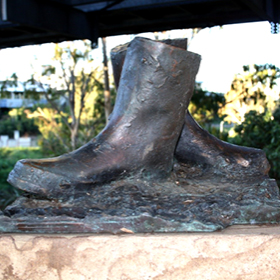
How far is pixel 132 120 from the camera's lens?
6.88 feet

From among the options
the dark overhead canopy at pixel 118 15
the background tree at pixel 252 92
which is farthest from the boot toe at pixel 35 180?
the background tree at pixel 252 92

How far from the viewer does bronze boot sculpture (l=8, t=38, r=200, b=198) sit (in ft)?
6.60

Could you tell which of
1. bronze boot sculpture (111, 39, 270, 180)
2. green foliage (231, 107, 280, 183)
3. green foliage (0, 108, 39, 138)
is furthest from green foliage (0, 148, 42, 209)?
green foliage (0, 108, 39, 138)

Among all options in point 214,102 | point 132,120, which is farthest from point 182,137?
point 214,102

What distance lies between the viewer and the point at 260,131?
5613mm

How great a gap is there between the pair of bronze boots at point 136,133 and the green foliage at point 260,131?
3.39m

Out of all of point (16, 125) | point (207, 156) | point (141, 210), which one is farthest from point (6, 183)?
point (16, 125)

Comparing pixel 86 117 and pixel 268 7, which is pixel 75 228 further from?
pixel 86 117

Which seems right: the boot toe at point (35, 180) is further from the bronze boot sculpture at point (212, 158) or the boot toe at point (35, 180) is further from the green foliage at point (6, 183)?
the green foliage at point (6, 183)

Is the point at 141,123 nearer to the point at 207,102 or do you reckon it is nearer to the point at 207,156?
the point at 207,156

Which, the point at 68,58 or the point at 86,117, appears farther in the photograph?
the point at 86,117

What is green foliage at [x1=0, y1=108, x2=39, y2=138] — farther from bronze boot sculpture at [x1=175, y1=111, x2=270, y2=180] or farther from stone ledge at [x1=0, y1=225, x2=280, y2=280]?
stone ledge at [x1=0, y1=225, x2=280, y2=280]

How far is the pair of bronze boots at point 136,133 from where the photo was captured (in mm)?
1948

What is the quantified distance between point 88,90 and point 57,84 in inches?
27.4
